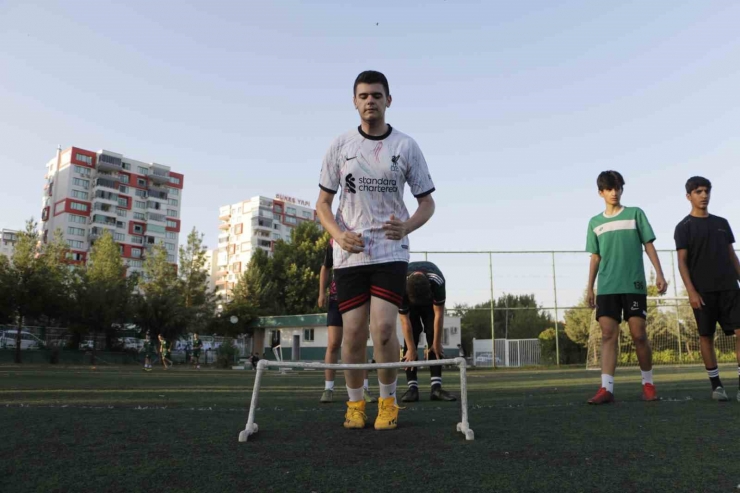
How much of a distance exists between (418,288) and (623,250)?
1891 mm

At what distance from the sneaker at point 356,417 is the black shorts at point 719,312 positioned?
3567 mm

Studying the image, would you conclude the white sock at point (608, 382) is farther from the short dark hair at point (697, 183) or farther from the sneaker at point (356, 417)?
the sneaker at point (356, 417)

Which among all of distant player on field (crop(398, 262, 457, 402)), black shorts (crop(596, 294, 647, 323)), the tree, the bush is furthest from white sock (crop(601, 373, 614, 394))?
the tree

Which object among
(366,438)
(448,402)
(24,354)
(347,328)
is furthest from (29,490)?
(24,354)

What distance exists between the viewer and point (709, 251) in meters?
5.35

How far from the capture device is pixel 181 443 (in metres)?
2.72

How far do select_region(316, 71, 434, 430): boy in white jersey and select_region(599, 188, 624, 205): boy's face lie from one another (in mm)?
2407

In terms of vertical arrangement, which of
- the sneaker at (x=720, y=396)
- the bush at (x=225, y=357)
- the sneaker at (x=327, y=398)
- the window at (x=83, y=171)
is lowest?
the bush at (x=225, y=357)

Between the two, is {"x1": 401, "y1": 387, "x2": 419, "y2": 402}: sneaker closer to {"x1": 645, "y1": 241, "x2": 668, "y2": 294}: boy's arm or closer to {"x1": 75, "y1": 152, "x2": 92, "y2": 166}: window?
{"x1": 645, "y1": 241, "x2": 668, "y2": 294}: boy's arm

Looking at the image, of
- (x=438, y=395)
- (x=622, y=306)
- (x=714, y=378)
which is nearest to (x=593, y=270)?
(x=622, y=306)

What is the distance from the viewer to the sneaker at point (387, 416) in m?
3.29

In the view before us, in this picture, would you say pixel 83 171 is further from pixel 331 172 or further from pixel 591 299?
pixel 331 172

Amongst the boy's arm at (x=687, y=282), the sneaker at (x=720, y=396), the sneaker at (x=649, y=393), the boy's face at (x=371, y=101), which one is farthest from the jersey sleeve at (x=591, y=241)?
the boy's face at (x=371, y=101)

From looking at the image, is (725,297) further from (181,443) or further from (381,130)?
(181,443)
